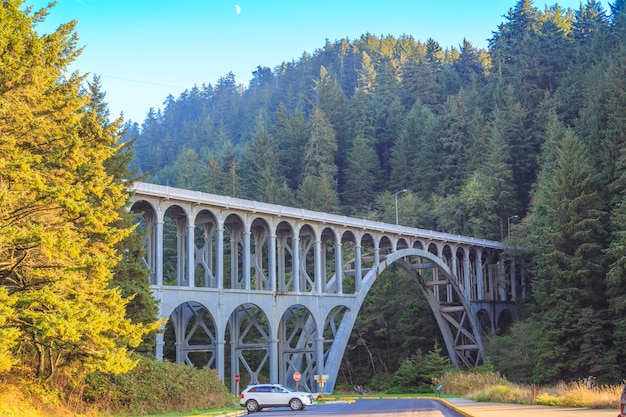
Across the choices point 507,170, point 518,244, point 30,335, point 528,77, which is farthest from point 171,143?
point 30,335

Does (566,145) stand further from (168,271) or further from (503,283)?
(168,271)

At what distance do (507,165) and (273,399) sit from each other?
186 feet

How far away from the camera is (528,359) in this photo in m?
59.0

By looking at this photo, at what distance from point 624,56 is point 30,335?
6358cm

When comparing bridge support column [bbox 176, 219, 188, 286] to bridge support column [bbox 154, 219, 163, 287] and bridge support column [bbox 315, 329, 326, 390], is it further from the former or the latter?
bridge support column [bbox 315, 329, 326, 390]

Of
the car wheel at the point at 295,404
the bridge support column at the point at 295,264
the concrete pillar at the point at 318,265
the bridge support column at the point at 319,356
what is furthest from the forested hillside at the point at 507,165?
the concrete pillar at the point at 318,265

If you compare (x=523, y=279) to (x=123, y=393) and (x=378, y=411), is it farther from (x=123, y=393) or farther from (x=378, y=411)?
(x=123, y=393)

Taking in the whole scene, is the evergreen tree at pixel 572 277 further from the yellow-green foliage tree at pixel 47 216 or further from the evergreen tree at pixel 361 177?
the evergreen tree at pixel 361 177

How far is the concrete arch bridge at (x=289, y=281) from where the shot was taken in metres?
44.1

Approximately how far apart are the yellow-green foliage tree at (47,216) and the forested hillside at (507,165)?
1532cm

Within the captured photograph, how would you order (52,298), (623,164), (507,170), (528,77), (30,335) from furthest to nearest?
1. (528,77)
2. (507,170)
3. (623,164)
4. (30,335)
5. (52,298)

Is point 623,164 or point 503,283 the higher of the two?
point 623,164

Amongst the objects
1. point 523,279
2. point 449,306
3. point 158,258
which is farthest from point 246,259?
point 523,279

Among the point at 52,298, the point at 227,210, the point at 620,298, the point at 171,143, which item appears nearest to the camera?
the point at 52,298
